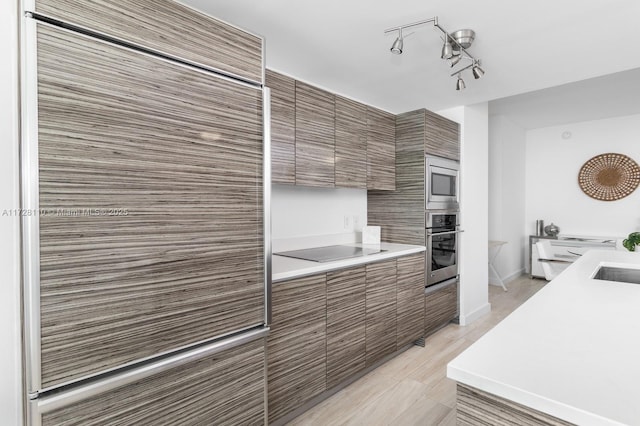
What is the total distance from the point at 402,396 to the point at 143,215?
1.97 meters

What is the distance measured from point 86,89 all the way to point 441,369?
9.05ft

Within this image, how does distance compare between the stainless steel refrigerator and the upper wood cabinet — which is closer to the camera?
the stainless steel refrigerator

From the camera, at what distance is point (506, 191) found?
17.3ft

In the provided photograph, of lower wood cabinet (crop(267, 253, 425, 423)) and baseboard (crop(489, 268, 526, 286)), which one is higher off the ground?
lower wood cabinet (crop(267, 253, 425, 423))

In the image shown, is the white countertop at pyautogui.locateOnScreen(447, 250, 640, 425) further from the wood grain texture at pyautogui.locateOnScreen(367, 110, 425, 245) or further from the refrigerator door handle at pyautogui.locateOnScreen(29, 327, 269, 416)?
the wood grain texture at pyautogui.locateOnScreen(367, 110, 425, 245)

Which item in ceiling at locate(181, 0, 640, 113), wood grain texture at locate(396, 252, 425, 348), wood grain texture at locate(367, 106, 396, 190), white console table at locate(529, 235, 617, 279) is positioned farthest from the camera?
white console table at locate(529, 235, 617, 279)

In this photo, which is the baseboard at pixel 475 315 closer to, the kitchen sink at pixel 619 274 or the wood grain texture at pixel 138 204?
the kitchen sink at pixel 619 274

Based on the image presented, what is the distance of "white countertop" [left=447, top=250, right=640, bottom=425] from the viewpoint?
2.07ft

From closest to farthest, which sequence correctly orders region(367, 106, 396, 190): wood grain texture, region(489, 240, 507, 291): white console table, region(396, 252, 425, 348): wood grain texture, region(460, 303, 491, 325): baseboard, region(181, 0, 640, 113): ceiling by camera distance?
region(181, 0, 640, 113): ceiling
region(396, 252, 425, 348): wood grain texture
region(367, 106, 396, 190): wood grain texture
region(460, 303, 491, 325): baseboard
region(489, 240, 507, 291): white console table

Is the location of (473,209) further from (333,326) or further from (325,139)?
(333,326)

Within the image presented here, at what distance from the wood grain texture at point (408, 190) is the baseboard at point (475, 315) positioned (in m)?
1.13

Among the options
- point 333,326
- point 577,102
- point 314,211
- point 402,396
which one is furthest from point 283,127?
point 577,102

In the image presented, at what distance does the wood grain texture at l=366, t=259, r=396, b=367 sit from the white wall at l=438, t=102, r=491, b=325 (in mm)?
1260

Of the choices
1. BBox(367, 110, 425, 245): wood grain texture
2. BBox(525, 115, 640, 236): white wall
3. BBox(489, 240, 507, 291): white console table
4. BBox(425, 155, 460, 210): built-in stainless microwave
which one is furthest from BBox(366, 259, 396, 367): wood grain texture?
BBox(525, 115, 640, 236): white wall
